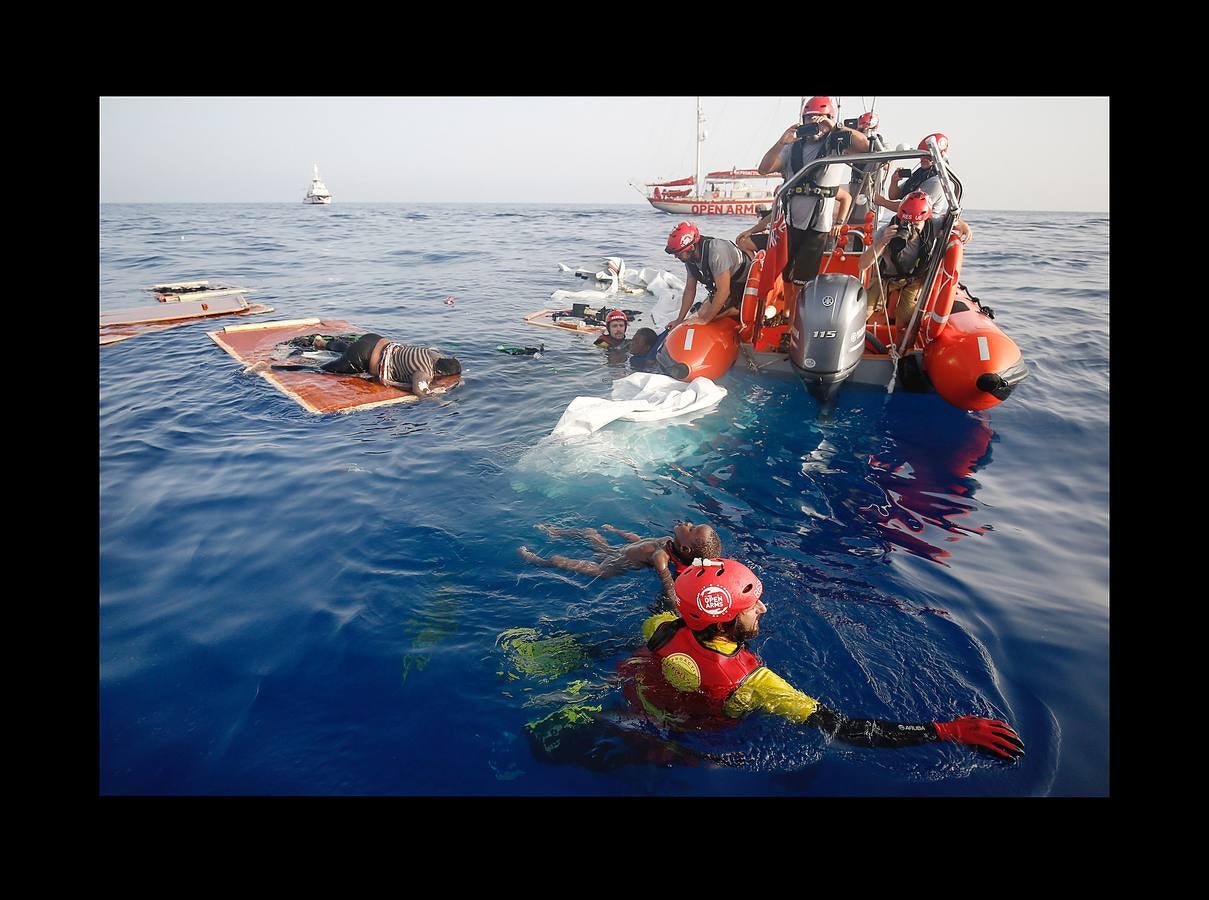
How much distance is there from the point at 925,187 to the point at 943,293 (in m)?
1.30

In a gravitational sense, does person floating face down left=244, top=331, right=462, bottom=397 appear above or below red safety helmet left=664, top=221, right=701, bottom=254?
below

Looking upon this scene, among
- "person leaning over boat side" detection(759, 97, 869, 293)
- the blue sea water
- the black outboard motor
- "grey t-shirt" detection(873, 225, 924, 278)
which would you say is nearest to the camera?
the blue sea water

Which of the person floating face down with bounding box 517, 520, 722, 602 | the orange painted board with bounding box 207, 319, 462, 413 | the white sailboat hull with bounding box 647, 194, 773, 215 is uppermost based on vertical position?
the white sailboat hull with bounding box 647, 194, 773, 215

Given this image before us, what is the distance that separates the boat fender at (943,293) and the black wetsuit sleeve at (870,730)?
216 inches

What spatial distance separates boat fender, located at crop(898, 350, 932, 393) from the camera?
7.74 metres

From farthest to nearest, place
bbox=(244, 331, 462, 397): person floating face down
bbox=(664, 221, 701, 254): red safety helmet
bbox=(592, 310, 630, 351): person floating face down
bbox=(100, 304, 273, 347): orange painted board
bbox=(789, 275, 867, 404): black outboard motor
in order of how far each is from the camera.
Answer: bbox=(100, 304, 273, 347): orange painted board, bbox=(592, 310, 630, 351): person floating face down, bbox=(244, 331, 462, 397): person floating face down, bbox=(664, 221, 701, 254): red safety helmet, bbox=(789, 275, 867, 404): black outboard motor

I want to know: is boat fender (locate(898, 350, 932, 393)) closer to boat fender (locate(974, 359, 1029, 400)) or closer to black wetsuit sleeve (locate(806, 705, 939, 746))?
boat fender (locate(974, 359, 1029, 400))

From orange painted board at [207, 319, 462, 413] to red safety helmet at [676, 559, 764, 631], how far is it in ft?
20.3

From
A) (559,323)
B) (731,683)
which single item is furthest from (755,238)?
(731,683)

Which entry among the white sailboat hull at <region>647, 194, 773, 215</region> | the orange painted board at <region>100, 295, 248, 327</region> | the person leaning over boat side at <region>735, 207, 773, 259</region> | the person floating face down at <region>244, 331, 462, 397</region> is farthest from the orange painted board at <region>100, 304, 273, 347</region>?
the white sailboat hull at <region>647, 194, 773, 215</region>

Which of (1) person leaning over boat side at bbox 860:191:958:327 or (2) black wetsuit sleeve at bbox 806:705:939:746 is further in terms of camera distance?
(1) person leaning over boat side at bbox 860:191:958:327
